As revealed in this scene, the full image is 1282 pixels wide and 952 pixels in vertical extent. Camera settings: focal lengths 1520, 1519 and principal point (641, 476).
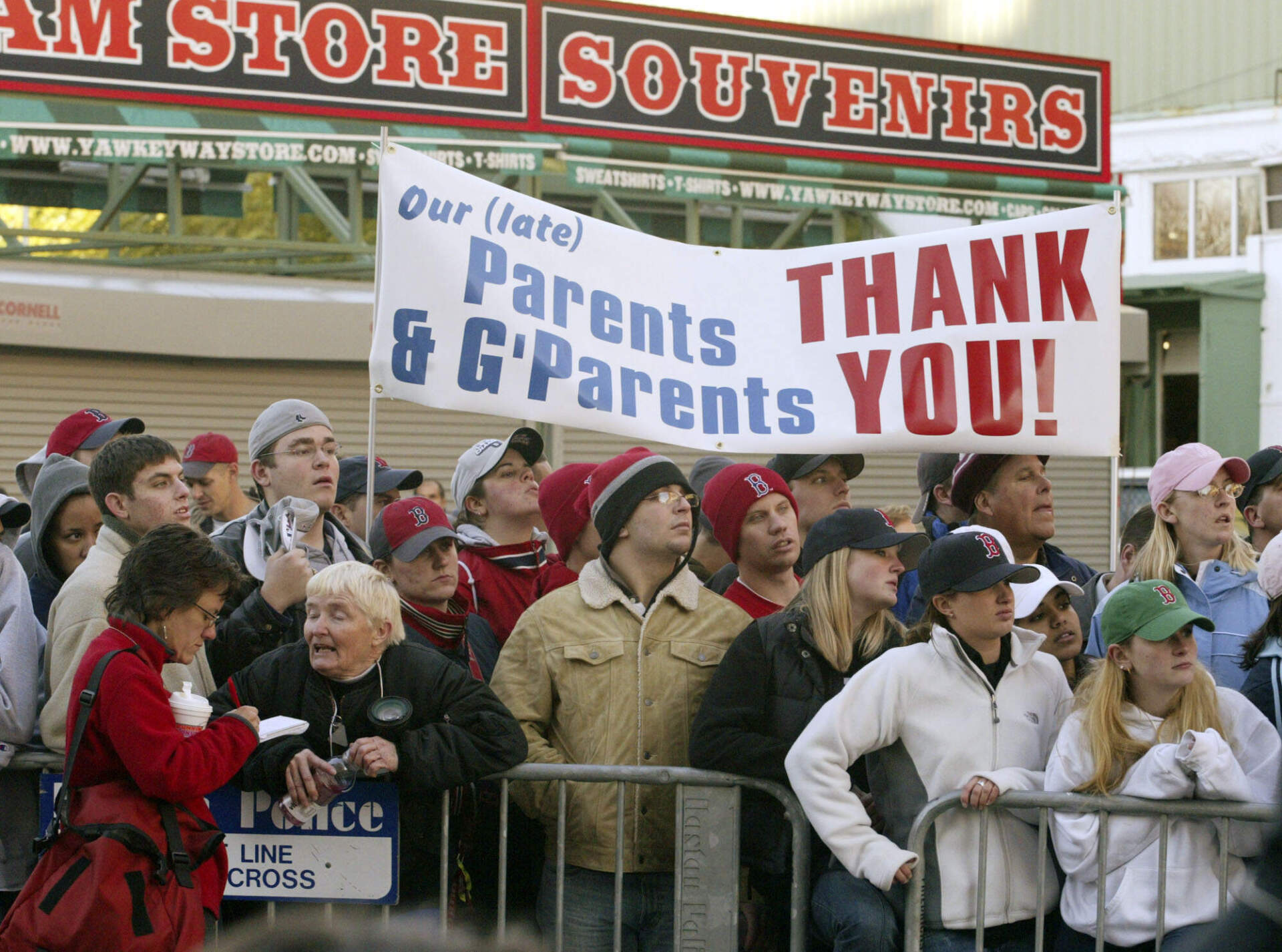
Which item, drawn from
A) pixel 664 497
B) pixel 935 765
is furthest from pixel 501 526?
pixel 935 765

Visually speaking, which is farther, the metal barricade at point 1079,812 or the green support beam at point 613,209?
the green support beam at point 613,209

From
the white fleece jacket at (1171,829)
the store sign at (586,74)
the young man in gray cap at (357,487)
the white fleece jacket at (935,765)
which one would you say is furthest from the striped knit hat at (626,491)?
the store sign at (586,74)

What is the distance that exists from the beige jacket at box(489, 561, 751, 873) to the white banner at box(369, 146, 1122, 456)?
767 mm

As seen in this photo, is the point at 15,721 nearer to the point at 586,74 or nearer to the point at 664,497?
the point at 664,497

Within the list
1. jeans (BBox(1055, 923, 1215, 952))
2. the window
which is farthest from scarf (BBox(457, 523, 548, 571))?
the window

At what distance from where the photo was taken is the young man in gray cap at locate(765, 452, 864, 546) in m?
6.48

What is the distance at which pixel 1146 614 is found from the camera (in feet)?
14.6

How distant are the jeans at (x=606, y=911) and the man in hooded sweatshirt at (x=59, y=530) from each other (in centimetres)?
213

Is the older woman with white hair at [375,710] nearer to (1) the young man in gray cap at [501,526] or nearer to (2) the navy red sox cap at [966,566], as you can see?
(1) the young man in gray cap at [501,526]

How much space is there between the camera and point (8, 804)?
4.75 meters

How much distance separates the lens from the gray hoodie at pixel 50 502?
5.45 metres

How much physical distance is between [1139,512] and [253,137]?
9090mm

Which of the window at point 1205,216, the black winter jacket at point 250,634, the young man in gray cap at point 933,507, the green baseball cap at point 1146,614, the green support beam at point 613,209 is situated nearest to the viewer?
the green baseball cap at point 1146,614

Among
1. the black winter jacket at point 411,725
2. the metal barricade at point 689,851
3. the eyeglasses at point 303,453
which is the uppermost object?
the eyeglasses at point 303,453
